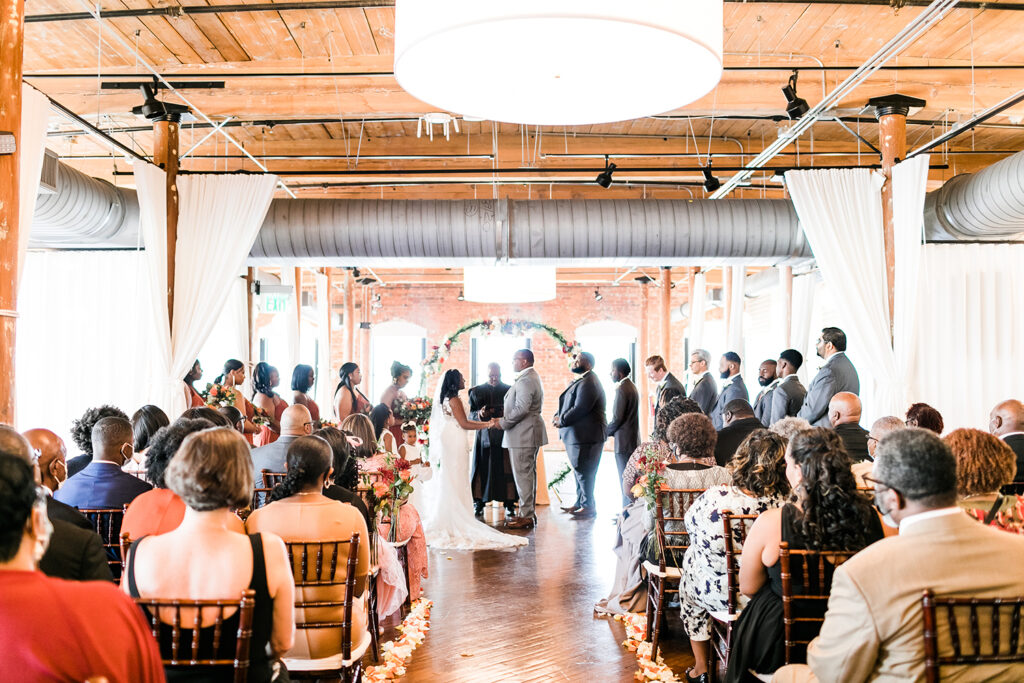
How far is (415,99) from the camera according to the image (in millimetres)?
7957

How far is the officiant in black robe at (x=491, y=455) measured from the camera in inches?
348

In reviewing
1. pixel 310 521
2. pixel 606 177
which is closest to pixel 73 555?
pixel 310 521

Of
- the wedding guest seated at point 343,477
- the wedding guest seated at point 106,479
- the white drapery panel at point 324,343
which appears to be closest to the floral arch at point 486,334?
the white drapery panel at point 324,343

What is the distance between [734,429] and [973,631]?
4.11 meters

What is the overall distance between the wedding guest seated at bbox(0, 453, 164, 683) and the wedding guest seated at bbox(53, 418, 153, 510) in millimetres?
2113

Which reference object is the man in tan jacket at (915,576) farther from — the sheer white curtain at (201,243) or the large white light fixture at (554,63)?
the sheer white curtain at (201,243)

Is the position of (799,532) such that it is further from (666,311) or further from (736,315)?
(666,311)

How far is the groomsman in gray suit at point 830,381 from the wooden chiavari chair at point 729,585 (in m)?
3.51

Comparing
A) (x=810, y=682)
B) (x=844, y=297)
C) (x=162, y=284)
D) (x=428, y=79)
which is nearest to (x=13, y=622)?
(x=428, y=79)

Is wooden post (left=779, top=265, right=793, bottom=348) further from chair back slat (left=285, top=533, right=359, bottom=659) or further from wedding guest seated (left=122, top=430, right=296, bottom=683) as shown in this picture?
wedding guest seated (left=122, top=430, right=296, bottom=683)

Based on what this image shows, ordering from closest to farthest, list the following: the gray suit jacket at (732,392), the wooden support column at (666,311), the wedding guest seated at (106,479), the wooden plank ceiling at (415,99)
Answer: the wedding guest seated at (106,479), the wooden plank ceiling at (415,99), the gray suit jacket at (732,392), the wooden support column at (666,311)

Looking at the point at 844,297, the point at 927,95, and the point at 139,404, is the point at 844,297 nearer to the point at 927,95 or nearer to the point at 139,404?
the point at 927,95

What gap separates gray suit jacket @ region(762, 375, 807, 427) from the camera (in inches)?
320

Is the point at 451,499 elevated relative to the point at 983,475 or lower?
lower
